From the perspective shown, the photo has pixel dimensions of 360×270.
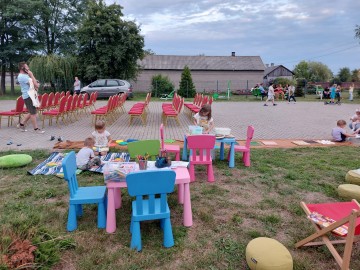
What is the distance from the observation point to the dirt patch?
2.48 m

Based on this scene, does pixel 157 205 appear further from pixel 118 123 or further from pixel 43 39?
pixel 43 39

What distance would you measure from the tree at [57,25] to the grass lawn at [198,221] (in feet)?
87.7

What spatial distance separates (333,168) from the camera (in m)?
5.68

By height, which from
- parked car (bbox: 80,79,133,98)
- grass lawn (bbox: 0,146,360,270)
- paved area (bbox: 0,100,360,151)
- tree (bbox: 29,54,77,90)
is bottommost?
grass lawn (bbox: 0,146,360,270)

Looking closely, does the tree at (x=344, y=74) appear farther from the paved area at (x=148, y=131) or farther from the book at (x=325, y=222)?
the book at (x=325, y=222)

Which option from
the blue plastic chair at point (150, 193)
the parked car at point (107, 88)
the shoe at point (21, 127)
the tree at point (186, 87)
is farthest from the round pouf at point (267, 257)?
the tree at point (186, 87)

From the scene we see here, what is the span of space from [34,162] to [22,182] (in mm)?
1145

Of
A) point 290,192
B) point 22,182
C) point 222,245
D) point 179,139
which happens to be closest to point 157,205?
point 222,245

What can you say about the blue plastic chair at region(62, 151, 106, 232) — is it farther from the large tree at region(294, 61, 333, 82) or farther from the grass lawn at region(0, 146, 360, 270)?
the large tree at region(294, 61, 333, 82)

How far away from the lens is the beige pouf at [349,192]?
13.9 feet

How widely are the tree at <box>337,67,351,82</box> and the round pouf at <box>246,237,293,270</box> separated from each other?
59424 millimetres

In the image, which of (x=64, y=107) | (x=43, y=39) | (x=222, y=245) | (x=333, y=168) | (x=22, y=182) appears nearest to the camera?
(x=222, y=245)

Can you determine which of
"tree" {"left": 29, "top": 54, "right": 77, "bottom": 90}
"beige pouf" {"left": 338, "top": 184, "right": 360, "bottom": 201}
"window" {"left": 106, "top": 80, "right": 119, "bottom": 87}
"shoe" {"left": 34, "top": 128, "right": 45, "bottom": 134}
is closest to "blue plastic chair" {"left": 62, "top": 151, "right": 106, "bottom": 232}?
"beige pouf" {"left": 338, "top": 184, "right": 360, "bottom": 201}

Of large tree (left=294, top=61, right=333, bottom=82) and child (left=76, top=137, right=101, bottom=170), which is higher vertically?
large tree (left=294, top=61, right=333, bottom=82)
